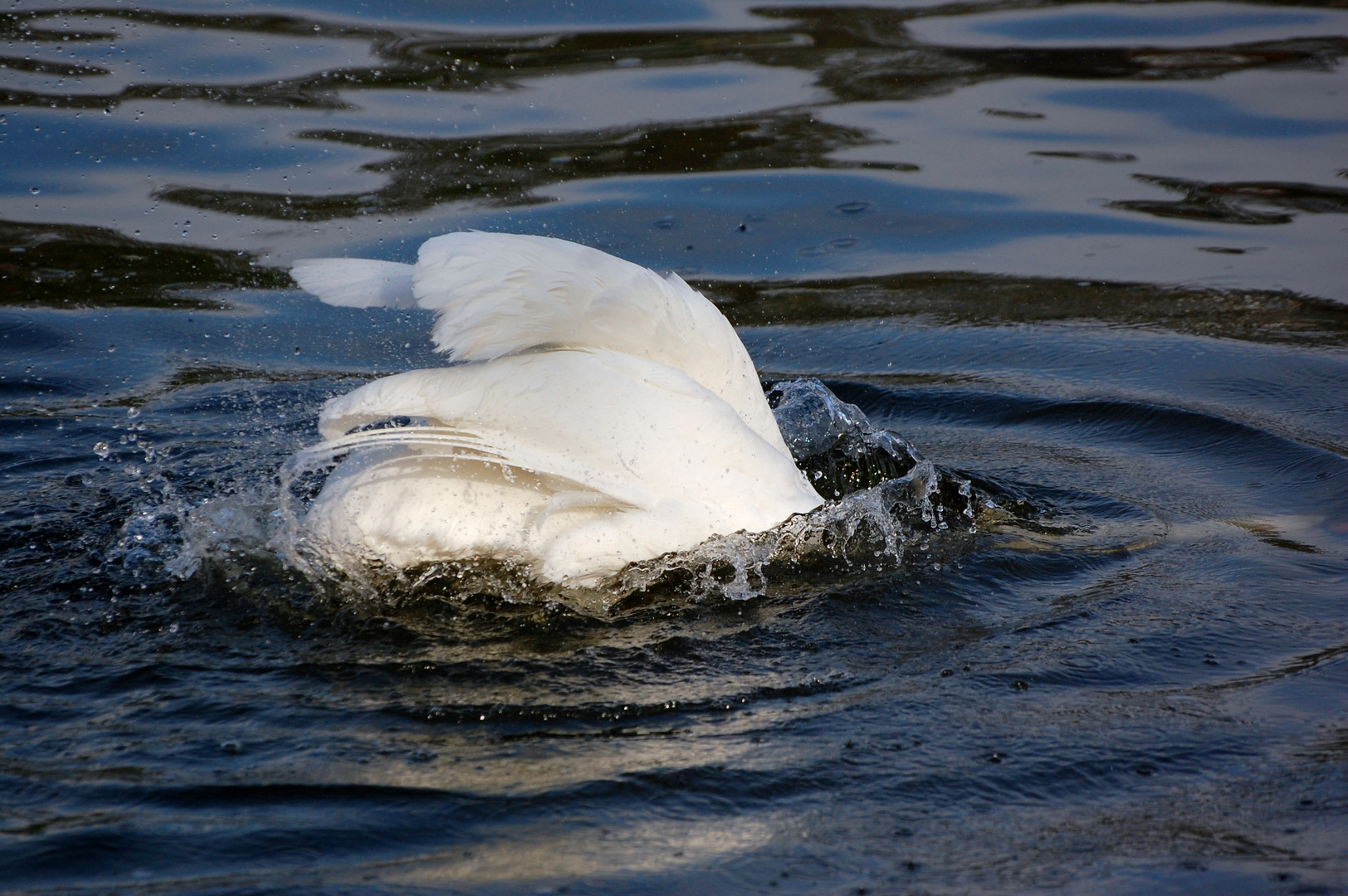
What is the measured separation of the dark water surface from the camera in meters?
2.61

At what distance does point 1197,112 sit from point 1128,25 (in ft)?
5.37

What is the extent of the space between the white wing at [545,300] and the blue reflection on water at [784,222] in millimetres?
3329

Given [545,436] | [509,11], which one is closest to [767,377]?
[545,436]

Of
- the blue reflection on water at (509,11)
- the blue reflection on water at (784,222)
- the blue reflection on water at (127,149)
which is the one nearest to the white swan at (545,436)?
→ the blue reflection on water at (784,222)

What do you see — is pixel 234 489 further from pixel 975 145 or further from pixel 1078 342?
pixel 975 145

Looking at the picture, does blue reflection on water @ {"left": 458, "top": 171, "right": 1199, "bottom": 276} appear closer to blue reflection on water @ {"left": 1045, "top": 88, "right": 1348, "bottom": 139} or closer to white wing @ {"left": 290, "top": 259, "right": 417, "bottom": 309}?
blue reflection on water @ {"left": 1045, "top": 88, "right": 1348, "bottom": 139}

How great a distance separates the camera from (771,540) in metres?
3.60

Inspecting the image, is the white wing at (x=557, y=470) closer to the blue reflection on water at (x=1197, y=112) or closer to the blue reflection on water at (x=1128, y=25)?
the blue reflection on water at (x=1197, y=112)

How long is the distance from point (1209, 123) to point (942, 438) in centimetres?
491

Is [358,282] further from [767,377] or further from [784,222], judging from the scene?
[784,222]

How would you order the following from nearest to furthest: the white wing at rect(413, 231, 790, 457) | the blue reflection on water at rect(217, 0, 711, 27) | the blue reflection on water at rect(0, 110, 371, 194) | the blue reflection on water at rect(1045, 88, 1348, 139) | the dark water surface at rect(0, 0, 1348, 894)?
the dark water surface at rect(0, 0, 1348, 894), the white wing at rect(413, 231, 790, 457), the blue reflection on water at rect(0, 110, 371, 194), the blue reflection on water at rect(1045, 88, 1348, 139), the blue reflection on water at rect(217, 0, 711, 27)

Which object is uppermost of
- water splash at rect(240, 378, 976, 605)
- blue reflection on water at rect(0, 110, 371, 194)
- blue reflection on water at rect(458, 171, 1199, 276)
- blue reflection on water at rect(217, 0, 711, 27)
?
blue reflection on water at rect(217, 0, 711, 27)

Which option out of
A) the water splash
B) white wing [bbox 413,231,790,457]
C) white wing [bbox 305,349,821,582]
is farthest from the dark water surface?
white wing [bbox 413,231,790,457]

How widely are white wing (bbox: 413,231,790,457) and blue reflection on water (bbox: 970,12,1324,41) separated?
7.40 meters
